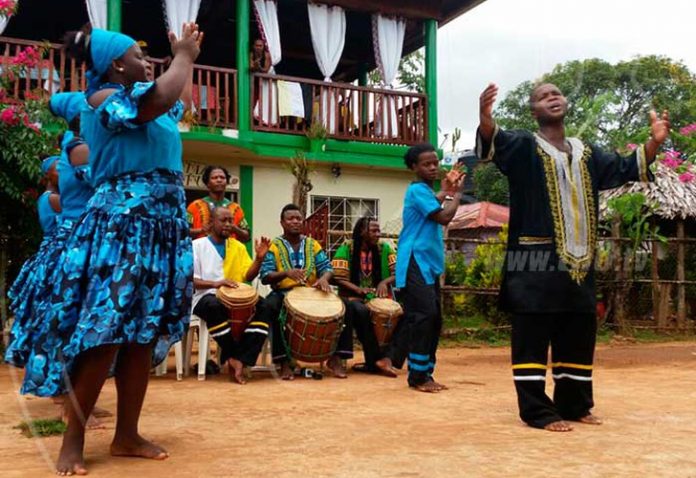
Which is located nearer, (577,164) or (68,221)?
(68,221)

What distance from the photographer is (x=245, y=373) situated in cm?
596

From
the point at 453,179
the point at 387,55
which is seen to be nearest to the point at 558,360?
the point at 453,179

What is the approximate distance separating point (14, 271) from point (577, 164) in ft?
20.0

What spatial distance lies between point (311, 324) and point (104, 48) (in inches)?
128

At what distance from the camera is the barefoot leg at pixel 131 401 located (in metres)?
3.02

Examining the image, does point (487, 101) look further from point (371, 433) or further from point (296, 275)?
point (296, 275)

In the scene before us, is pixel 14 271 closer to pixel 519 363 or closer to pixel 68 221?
pixel 68 221

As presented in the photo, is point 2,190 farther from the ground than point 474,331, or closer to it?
farther from the ground

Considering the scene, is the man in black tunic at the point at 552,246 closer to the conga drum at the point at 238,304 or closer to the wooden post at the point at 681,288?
the conga drum at the point at 238,304

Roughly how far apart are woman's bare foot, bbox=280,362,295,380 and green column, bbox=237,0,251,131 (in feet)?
17.8

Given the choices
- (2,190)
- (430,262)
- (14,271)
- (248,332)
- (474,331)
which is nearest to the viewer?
(430,262)

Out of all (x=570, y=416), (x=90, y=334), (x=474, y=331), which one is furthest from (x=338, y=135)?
(x=90, y=334)

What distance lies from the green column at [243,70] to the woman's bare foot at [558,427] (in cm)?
787

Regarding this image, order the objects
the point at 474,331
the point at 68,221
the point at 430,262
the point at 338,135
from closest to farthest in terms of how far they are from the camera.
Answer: the point at 68,221 → the point at 430,262 → the point at 474,331 → the point at 338,135
